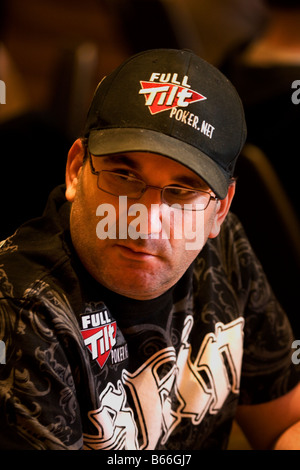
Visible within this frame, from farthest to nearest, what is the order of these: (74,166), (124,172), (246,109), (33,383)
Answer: (246,109), (74,166), (124,172), (33,383)

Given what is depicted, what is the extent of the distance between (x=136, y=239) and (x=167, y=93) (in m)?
0.27

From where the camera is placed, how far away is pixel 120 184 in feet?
4.10

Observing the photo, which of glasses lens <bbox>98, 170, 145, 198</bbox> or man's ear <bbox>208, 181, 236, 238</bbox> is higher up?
glasses lens <bbox>98, 170, 145, 198</bbox>

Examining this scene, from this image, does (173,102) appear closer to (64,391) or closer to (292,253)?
(64,391)

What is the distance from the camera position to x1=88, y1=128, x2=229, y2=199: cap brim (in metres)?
1.20

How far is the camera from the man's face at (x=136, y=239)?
123 centimetres

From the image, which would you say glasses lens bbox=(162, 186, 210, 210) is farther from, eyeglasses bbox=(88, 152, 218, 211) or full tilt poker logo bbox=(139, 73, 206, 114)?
full tilt poker logo bbox=(139, 73, 206, 114)

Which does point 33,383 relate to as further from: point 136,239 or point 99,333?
point 136,239

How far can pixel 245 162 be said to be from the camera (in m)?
2.33

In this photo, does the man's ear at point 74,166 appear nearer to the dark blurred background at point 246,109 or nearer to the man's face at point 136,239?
the man's face at point 136,239

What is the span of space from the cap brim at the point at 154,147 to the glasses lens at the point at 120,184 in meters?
0.05

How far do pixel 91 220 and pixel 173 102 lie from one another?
263 mm

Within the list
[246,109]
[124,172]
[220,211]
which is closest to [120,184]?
[124,172]

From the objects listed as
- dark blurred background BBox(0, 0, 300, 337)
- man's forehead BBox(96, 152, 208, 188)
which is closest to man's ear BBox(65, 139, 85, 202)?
man's forehead BBox(96, 152, 208, 188)
